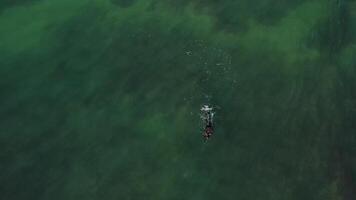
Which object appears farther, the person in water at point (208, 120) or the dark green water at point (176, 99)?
the person in water at point (208, 120)

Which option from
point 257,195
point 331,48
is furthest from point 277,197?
point 331,48

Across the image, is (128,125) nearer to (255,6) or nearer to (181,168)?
(181,168)

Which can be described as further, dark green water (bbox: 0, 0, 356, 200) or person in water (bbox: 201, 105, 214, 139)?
person in water (bbox: 201, 105, 214, 139)

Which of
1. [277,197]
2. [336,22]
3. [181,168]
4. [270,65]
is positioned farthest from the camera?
[336,22]

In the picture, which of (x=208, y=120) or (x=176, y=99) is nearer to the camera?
(x=208, y=120)

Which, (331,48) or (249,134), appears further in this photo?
(331,48)
